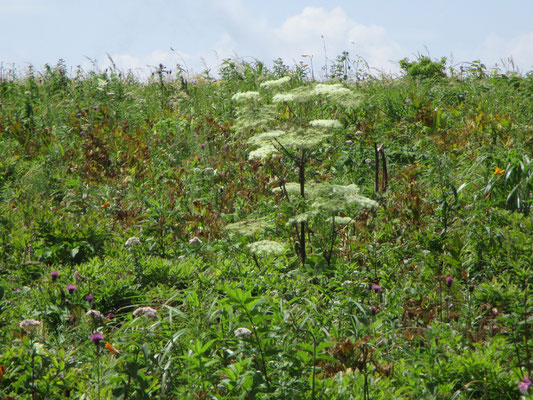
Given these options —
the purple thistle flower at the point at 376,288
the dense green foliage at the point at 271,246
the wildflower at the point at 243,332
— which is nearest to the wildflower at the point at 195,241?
the dense green foliage at the point at 271,246

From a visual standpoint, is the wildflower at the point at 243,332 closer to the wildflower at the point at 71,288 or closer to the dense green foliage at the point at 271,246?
the dense green foliage at the point at 271,246

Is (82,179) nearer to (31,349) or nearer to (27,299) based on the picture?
(27,299)

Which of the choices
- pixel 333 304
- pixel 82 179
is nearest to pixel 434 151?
Result: pixel 333 304

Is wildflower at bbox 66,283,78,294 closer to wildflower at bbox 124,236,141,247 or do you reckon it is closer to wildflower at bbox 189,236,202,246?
wildflower at bbox 124,236,141,247

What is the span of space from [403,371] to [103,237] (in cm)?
337

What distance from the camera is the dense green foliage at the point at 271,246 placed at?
278 centimetres

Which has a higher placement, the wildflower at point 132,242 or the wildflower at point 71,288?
the wildflower at point 132,242

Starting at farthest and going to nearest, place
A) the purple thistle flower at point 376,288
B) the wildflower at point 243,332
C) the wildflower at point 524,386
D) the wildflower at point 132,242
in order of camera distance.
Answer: the wildflower at point 132,242 < the purple thistle flower at point 376,288 < the wildflower at point 243,332 < the wildflower at point 524,386

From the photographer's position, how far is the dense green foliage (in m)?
2.78

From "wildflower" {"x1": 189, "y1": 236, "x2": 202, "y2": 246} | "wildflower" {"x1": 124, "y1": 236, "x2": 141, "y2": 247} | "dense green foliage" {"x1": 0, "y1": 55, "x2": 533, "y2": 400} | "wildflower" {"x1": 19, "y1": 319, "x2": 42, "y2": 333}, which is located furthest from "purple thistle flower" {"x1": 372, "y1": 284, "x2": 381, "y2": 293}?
"wildflower" {"x1": 19, "y1": 319, "x2": 42, "y2": 333}

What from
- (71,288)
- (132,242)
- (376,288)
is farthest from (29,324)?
(376,288)

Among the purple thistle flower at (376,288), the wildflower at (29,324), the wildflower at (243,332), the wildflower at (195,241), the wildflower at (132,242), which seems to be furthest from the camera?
the wildflower at (195,241)

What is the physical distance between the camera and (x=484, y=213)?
5.02 meters

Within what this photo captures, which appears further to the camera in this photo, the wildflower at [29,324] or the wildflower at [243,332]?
the wildflower at [29,324]
